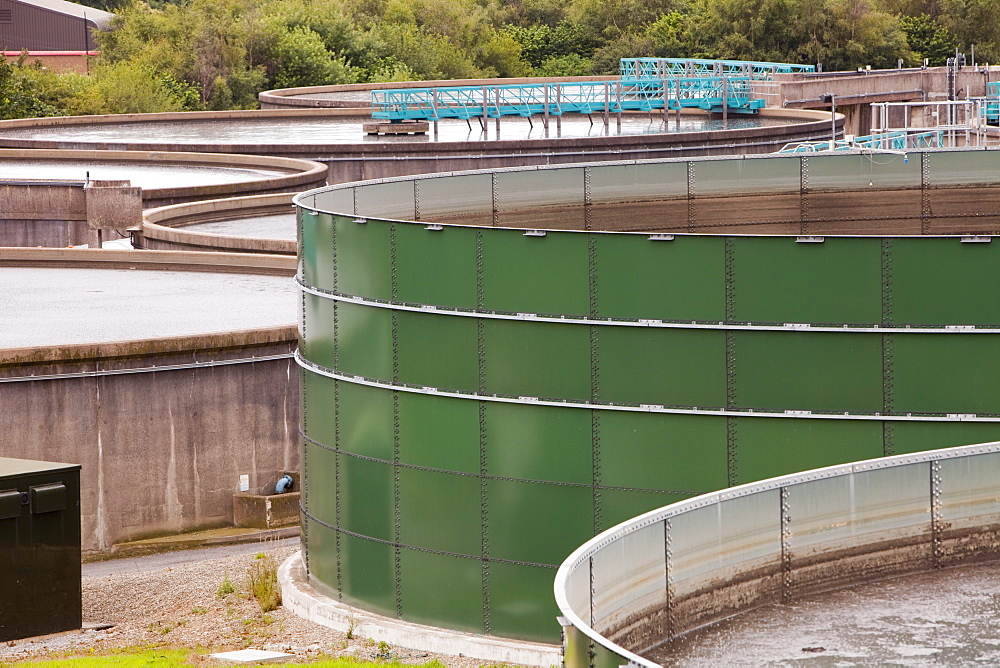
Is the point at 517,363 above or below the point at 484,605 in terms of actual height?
above

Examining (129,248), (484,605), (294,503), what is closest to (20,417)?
(294,503)

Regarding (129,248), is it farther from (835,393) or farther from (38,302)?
(835,393)

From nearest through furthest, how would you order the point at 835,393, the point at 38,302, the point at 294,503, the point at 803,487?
the point at 803,487
the point at 835,393
the point at 294,503
the point at 38,302

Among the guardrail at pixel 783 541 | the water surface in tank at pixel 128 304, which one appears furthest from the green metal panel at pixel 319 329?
the guardrail at pixel 783 541

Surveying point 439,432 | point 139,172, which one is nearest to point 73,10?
point 139,172

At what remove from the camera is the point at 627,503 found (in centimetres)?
2003

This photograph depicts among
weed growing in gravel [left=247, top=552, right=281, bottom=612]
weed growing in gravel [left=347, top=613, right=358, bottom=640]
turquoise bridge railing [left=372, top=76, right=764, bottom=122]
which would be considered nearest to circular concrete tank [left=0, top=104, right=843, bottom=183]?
turquoise bridge railing [left=372, top=76, right=764, bottom=122]

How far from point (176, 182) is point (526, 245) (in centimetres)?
2905

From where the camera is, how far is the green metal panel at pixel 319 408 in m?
22.7

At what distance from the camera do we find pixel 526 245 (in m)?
20.3

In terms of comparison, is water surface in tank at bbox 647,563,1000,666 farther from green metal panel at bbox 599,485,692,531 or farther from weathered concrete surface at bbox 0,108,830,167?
weathered concrete surface at bbox 0,108,830,167

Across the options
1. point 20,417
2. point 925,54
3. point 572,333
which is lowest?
point 20,417

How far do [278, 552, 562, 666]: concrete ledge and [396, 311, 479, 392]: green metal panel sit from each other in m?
3.16

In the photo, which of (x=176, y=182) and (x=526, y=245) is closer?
(x=526, y=245)
